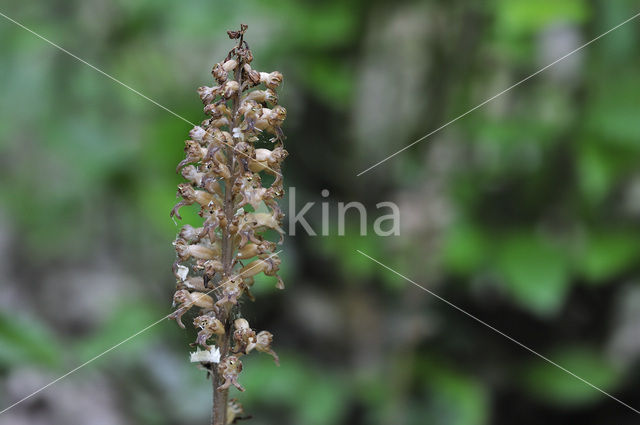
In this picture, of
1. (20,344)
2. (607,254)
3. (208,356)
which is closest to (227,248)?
(208,356)

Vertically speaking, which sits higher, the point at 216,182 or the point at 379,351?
the point at 216,182

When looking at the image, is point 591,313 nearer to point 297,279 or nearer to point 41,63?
point 297,279

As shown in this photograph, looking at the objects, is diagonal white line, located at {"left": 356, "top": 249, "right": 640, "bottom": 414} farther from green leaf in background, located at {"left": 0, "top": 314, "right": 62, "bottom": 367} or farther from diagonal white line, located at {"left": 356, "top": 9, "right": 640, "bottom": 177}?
green leaf in background, located at {"left": 0, "top": 314, "right": 62, "bottom": 367}

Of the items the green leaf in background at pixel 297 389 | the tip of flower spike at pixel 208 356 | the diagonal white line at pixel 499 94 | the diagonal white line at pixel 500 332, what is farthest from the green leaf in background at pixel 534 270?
the tip of flower spike at pixel 208 356

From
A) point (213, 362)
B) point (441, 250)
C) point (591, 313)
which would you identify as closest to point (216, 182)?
point (213, 362)

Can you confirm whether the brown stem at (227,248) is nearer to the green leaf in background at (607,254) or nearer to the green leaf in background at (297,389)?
the green leaf in background at (297,389)

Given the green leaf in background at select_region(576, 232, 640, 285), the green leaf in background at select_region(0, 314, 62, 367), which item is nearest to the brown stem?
the green leaf in background at select_region(0, 314, 62, 367)
